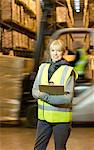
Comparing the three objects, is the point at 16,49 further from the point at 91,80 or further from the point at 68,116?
the point at 68,116

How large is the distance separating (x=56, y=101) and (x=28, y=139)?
3.59 meters

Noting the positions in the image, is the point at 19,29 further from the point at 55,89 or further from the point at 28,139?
the point at 55,89

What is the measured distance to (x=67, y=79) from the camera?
441 cm

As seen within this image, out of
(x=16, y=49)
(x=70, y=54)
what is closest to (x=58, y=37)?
(x=70, y=54)

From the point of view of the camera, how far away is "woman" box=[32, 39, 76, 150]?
438cm

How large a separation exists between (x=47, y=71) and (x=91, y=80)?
13.2ft

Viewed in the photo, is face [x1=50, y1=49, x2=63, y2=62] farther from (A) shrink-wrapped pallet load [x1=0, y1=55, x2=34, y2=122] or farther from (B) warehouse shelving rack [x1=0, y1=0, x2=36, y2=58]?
(B) warehouse shelving rack [x1=0, y1=0, x2=36, y2=58]

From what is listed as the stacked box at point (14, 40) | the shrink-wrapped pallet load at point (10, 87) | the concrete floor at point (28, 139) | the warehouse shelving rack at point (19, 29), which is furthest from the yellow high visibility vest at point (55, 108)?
the stacked box at point (14, 40)

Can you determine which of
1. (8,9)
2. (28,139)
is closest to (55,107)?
(28,139)

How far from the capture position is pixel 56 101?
436 cm

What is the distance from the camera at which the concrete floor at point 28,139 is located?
712 centimetres

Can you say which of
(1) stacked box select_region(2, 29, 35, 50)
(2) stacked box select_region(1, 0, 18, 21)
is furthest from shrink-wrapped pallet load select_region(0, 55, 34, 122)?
(1) stacked box select_region(2, 29, 35, 50)

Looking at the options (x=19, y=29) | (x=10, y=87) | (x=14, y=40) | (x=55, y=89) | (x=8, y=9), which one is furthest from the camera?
(x=19, y=29)

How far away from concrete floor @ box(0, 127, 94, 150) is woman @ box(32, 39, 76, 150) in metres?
2.63
